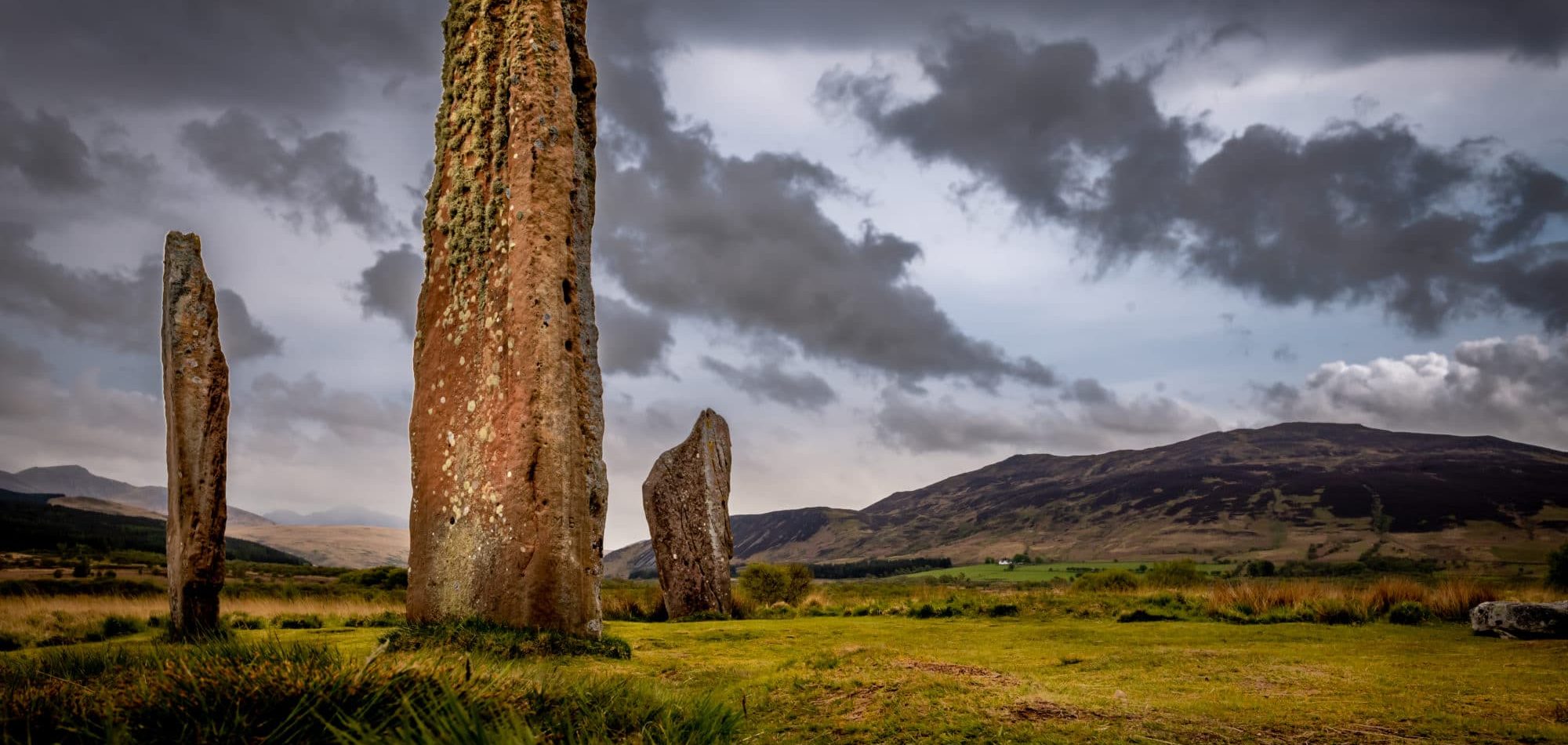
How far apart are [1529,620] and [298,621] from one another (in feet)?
54.7

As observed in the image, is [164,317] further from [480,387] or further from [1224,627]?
[1224,627]

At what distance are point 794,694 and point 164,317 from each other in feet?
34.6

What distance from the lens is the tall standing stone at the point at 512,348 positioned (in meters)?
7.93

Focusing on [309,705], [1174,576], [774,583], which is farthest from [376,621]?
[1174,576]

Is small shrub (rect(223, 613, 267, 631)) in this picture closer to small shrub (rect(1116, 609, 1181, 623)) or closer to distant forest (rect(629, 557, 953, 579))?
small shrub (rect(1116, 609, 1181, 623))

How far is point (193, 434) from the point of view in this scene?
10.3 m

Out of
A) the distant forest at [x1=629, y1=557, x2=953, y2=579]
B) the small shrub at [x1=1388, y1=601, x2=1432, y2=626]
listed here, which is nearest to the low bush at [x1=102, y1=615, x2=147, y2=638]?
the small shrub at [x1=1388, y1=601, x2=1432, y2=626]

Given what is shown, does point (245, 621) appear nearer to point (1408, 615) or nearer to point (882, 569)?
point (1408, 615)

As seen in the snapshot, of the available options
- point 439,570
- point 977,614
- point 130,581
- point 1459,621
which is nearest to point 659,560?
point 977,614

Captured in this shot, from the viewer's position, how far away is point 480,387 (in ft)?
27.9

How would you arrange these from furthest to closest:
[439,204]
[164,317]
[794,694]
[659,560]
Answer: [659,560]
[164,317]
[439,204]
[794,694]

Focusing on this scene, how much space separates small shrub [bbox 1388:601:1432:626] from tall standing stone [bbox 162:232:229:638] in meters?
14.9

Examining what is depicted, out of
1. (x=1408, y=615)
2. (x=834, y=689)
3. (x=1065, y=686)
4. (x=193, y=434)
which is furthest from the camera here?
(x=1408, y=615)

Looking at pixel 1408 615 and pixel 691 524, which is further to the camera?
pixel 691 524
